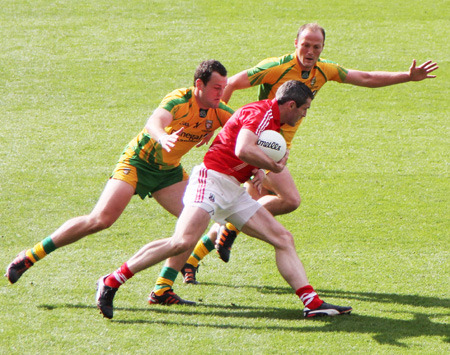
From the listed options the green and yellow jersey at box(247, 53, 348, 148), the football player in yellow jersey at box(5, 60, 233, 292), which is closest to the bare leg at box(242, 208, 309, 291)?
the football player in yellow jersey at box(5, 60, 233, 292)

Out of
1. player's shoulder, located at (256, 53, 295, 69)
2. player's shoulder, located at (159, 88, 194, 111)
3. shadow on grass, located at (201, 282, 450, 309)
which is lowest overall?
shadow on grass, located at (201, 282, 450, 309)

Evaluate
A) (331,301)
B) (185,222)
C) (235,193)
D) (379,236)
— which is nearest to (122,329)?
(185,222)

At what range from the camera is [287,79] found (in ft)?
25.7

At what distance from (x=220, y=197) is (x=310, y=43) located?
2168mm

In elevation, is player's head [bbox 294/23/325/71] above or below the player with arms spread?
above

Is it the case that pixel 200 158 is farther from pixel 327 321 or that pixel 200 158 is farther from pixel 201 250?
pixel 327 321

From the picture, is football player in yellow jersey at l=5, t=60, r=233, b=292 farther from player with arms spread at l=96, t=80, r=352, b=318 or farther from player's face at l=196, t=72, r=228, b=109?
player with arms spread at l=96, t=80, r=352, b=318

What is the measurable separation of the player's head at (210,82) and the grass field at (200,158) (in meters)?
1.84

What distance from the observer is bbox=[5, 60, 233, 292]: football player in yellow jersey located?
6656 mm

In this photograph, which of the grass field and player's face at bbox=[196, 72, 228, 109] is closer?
the grass field

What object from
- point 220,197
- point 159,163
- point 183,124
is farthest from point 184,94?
point 220,197

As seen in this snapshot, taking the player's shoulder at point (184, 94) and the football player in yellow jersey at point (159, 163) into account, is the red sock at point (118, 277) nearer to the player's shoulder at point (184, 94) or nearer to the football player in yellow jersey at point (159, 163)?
the football player in yellow jersey at point (159, 163)

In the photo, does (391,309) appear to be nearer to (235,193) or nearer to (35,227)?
(235,193)

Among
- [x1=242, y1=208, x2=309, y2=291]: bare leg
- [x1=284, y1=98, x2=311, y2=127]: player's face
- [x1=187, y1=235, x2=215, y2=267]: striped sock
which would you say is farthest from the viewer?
[x1=187, y1=235, x2=215, y2=267]: striped sock
